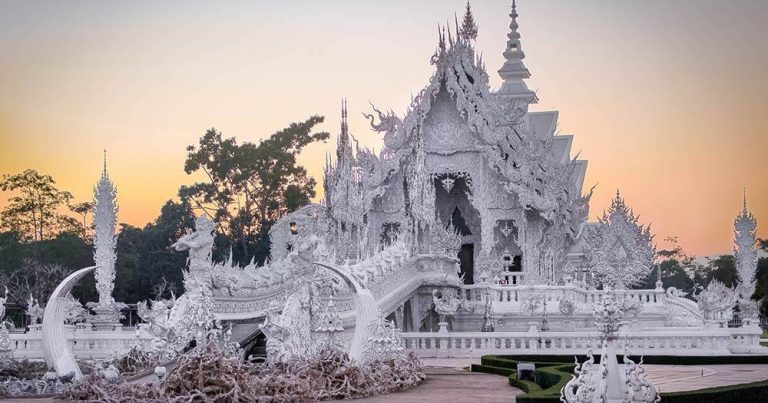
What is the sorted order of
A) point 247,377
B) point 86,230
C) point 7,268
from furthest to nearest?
point 86,230 → point 7,268 → point 247,377

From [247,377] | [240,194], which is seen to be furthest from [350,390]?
[240,194]

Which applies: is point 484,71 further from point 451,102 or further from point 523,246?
point 523,246

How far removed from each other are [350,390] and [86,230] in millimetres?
32197

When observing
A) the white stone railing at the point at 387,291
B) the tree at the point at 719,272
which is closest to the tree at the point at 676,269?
the tree at the point at 719,272

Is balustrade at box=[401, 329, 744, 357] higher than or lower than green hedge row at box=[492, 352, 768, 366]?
higher

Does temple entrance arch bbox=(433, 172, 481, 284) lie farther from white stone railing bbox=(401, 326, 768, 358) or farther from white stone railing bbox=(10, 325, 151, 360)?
white stone railing bbox=(10, 325, 151, 360)

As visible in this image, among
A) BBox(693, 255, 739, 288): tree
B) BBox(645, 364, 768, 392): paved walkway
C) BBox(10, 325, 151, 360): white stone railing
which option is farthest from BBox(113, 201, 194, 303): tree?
BBox(693, 255, 739, 288): tree

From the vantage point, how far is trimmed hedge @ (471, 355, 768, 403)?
549 inches

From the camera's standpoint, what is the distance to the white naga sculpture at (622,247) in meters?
33.1

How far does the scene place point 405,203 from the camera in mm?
34719

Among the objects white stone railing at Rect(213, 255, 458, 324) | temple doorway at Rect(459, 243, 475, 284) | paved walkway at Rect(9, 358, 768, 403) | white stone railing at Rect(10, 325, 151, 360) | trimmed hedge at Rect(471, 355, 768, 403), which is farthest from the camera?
temple doorway at Rect(459, 243, 475, 284)

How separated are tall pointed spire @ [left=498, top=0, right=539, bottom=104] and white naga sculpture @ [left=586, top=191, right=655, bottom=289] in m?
14.1

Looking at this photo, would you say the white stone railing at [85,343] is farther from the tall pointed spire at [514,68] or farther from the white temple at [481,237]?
the tall pointed spire at [514,68]

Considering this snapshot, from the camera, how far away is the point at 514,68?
49.4m
